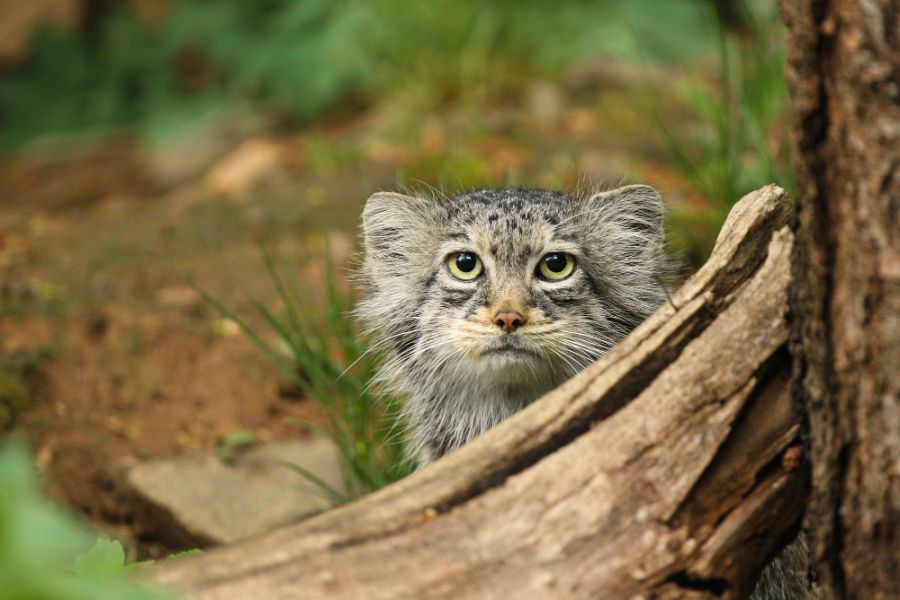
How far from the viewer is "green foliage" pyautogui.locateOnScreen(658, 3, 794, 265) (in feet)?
18.4

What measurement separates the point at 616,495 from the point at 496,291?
4.59 ft

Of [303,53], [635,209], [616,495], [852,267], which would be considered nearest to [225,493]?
[635,209]

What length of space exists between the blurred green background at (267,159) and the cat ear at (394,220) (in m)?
0.35

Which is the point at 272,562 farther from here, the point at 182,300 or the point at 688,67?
the point at 688,67

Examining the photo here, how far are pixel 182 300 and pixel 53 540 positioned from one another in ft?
15.5

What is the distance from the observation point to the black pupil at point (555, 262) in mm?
4195

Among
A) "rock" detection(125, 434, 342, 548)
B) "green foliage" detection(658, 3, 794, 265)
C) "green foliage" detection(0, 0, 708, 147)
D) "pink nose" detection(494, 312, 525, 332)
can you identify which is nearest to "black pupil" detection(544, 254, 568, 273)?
"pink nose" detection(494, 312, 525, 332)

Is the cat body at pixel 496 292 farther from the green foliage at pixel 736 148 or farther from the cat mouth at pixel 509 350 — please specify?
the green foliage at pixel 736 148

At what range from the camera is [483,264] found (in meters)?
4.21

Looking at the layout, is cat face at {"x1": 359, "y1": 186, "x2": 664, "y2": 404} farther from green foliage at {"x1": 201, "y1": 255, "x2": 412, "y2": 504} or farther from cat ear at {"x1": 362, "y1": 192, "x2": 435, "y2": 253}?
green foliage at {"x1": 201, "y1": 255, "x2": 412, "y2": 504}

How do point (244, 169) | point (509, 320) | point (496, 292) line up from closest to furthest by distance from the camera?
point (509, 320) → point (496, 292) → point (244, 169)

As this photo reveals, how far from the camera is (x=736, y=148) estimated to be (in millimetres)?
5676

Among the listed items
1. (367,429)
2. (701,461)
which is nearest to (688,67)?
(367,429)

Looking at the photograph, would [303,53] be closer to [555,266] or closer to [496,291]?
[555,266]
